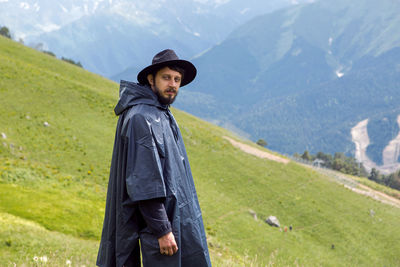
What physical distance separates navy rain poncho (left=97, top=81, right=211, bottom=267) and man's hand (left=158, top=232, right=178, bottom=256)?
3.3 inches

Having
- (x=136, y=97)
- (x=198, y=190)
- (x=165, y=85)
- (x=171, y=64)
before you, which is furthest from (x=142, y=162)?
(x=198, y=190)

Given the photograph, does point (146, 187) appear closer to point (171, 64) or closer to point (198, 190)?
point (171, 64)

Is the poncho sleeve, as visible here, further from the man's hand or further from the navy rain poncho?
the man's hand

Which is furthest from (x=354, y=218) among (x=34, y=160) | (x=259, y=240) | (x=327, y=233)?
(x=34, y=160)

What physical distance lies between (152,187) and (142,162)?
32cm

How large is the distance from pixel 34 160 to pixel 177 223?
19.3 metres

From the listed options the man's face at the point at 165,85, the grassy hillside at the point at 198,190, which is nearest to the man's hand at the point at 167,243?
the man's face at the point at 165,85

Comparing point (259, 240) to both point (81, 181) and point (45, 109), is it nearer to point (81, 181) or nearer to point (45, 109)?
point (81, 181)

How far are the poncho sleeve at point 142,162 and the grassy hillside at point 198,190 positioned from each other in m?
6.80

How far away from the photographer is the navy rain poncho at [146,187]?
173 inches

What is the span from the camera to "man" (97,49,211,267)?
4387 mm

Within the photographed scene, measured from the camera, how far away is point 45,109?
91.4 feet

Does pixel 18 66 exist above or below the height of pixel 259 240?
above

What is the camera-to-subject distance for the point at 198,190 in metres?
25.8
